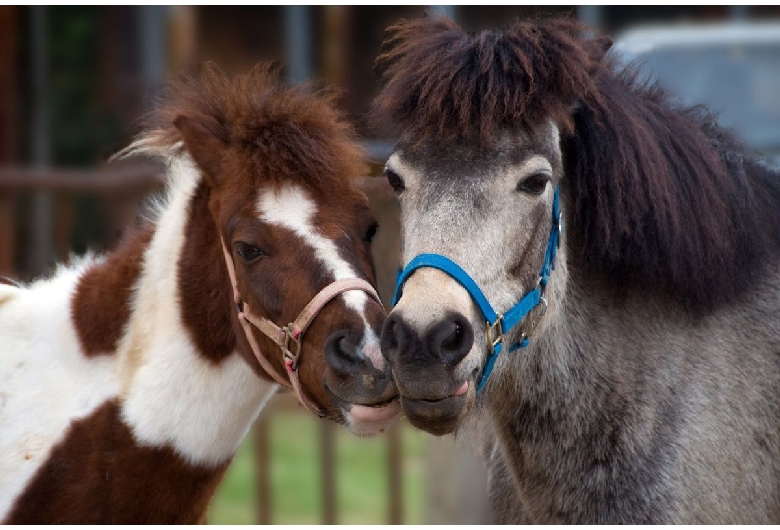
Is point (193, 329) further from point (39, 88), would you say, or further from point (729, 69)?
point (39, 88)

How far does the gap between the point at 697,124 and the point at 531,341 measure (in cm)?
89

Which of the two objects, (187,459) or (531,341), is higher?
(531,341)

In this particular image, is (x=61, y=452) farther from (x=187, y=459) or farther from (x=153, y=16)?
(x=153, y=16)

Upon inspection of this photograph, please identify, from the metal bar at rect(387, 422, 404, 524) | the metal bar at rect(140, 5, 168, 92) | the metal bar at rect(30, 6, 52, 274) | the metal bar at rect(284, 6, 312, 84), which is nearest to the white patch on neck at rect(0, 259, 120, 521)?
the metal bar at rect(387, 422, 404, 524)

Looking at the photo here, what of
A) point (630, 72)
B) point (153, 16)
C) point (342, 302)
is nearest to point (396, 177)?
point (342, 302)

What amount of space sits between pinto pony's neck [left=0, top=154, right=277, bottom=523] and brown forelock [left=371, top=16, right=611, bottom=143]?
749 mm

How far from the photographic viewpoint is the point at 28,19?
437 inches

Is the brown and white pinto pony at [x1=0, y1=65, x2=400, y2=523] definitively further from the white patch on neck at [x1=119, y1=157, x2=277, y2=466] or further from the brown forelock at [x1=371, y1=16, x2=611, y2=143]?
the brown forelock at [x1=371, y1=16, x2=611, y2=143]

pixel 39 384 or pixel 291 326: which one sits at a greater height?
pixel 291 326

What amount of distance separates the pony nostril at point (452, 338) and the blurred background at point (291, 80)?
86 centimetres

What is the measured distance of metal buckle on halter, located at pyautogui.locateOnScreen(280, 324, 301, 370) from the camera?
276 centimetres

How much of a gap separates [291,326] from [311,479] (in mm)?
4870

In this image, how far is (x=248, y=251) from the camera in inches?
113

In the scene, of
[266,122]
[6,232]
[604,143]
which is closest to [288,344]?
[266,122]
